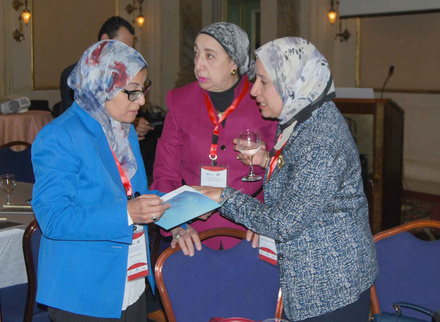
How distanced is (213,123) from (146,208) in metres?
0.79

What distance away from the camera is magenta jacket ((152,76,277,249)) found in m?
2.47

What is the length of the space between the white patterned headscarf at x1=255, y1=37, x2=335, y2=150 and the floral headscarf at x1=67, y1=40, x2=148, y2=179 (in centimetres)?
45

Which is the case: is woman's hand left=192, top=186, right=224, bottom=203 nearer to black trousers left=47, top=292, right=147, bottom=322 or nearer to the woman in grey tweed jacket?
the woman in grey tweed jacket

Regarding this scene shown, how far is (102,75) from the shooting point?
6.05 ft

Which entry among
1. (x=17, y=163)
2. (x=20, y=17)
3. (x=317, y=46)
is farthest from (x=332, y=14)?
(x=17, y=163)

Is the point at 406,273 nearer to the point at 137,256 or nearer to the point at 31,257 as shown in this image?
the point at 137,256

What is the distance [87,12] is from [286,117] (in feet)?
27.3

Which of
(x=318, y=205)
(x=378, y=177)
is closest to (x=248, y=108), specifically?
(x=318, y=205)

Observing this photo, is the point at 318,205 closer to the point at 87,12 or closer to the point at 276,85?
the point at 276,85

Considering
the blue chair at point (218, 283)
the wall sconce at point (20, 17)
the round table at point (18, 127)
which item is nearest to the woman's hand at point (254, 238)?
the blue chair at point (218, 283)

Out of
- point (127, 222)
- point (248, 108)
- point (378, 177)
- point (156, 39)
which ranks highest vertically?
point (156, 39)

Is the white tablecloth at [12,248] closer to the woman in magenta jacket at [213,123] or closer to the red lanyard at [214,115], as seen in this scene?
the woman in magenta jacket at [213,123]

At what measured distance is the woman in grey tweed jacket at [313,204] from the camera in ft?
5.73

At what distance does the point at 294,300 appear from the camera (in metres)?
1.84
